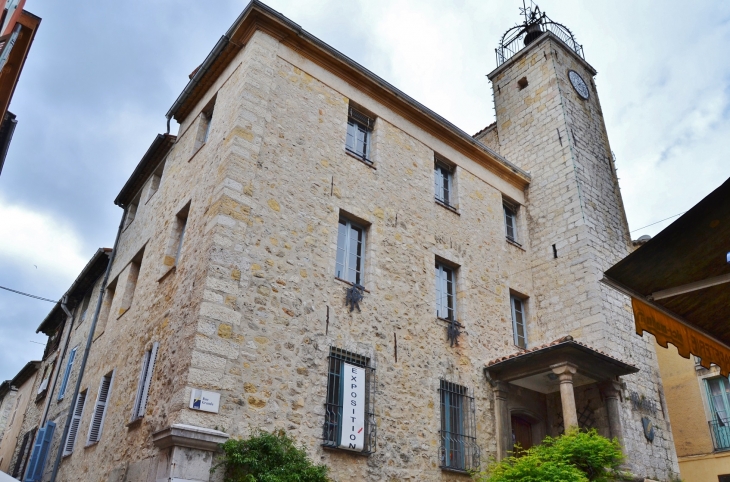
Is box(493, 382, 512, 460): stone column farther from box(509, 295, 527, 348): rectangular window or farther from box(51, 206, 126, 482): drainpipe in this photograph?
box(51, 206, 126, 482): drainpipe

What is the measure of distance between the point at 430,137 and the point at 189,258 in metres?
6.17

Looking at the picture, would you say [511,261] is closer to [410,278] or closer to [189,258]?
[410,278]

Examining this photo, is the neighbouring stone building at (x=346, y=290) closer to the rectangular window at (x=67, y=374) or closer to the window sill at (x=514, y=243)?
the window sill at (x=514, y=243)

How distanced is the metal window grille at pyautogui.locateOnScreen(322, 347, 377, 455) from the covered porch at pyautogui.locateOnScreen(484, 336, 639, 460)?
2.92 metres

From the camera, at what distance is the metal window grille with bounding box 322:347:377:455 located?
27.5 feet

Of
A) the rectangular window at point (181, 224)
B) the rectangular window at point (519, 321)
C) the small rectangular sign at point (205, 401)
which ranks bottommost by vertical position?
the small rectangular sign at point (205, 401)

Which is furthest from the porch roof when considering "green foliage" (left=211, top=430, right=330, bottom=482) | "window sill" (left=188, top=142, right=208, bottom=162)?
"window sill" (left=188, top=142, right=208, bottom=162)

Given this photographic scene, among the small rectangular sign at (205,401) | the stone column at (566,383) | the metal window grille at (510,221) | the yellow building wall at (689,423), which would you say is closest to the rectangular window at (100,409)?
the small rectangular sign at (205,401)

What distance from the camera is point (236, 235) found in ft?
27.8

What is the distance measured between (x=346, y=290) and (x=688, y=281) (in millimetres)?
5877

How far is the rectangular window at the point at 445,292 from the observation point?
36.4 ft

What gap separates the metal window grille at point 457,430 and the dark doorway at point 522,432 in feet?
4.95

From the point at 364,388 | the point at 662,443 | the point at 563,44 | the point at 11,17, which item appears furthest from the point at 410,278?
the point at 563,44

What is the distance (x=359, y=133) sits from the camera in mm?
11555
